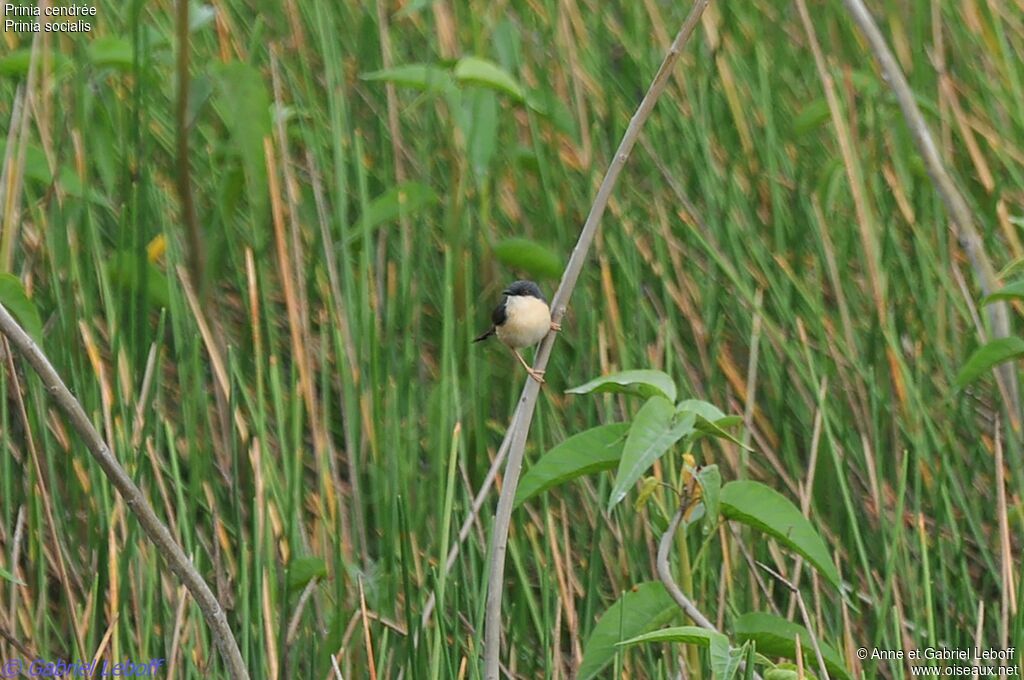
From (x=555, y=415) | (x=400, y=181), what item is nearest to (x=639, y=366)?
(x=555, y=415)

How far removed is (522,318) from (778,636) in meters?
0.56

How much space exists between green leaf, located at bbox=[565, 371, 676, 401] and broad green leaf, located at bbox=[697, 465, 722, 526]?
0.09 metres

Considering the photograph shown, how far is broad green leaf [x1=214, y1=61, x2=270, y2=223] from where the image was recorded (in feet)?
6.41

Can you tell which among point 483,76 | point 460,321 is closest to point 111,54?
point 483,76

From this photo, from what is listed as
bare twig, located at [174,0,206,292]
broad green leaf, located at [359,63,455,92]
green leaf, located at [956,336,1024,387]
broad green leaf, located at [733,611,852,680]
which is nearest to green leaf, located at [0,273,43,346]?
bare twig, located at [174,0,206,292]

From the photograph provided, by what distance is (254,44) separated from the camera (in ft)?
6.99

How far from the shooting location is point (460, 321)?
2.25 m

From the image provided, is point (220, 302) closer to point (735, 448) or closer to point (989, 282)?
point (735, 448)

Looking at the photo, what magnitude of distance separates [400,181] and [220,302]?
43 centimetres

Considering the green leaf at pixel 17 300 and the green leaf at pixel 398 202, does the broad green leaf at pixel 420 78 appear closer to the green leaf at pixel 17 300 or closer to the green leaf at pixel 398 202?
the green leaf at pixel 398 202

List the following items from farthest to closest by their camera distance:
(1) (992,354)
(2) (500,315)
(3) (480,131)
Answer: (3) (480,131), (2) (500,315), (1) (992,354)

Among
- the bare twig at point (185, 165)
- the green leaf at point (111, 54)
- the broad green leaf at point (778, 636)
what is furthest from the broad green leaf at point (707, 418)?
the green leaf at point (111, 54)

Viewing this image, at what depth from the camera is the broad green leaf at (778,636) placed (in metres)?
1.60

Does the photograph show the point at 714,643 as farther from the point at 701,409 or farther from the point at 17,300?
the point at 17,300
